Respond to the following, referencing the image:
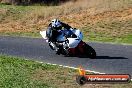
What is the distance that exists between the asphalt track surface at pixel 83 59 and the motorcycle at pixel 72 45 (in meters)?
0.34

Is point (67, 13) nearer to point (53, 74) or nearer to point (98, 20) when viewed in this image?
point (98, 20)

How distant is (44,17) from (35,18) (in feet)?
2.46

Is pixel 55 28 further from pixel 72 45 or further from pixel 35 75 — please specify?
pixel 35 75

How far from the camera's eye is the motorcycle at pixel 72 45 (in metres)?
18.4

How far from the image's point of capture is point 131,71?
15031mm

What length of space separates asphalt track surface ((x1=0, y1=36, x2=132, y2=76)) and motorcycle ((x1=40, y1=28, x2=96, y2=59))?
340mm

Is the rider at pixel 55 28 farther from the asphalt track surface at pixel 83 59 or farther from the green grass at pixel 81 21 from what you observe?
the green grass at pixel 81 21

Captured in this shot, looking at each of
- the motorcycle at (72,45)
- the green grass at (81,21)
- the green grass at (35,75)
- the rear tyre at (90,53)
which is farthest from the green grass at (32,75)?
the green grass at (81,21)

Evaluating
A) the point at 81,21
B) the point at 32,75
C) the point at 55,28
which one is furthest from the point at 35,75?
the point at 81,21

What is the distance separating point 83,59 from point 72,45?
929 millimetres

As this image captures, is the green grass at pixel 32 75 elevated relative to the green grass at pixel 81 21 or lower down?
elevated

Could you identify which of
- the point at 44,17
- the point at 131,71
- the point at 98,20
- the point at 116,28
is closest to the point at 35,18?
the point at 44,17

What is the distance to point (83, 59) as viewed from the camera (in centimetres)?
1783

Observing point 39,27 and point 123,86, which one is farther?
point 39,27
